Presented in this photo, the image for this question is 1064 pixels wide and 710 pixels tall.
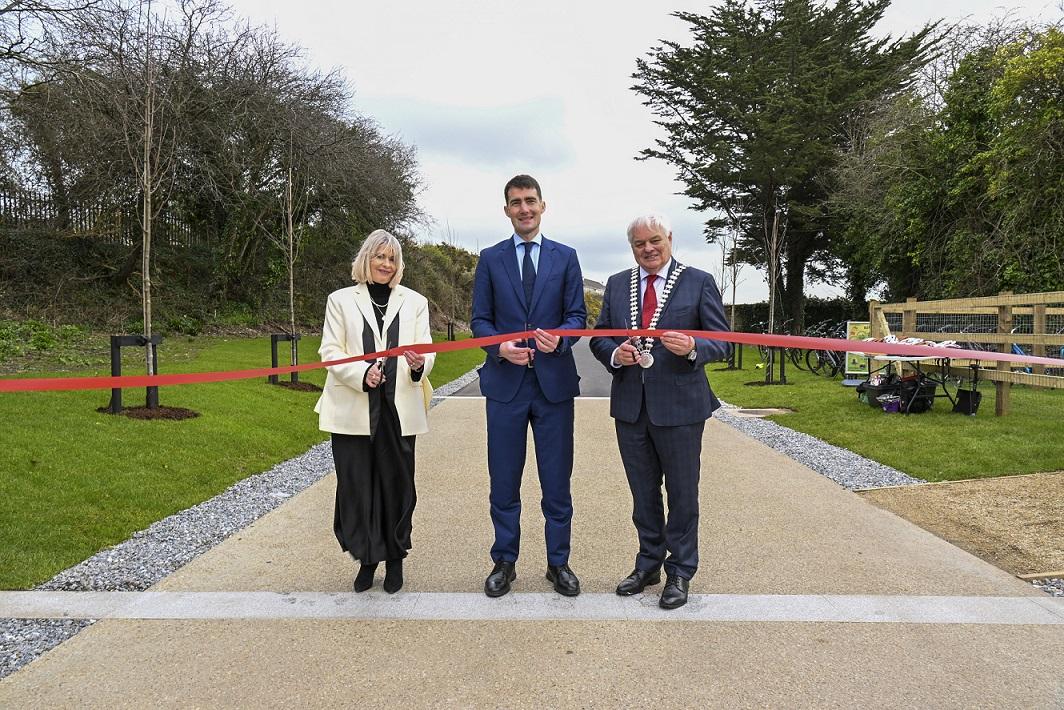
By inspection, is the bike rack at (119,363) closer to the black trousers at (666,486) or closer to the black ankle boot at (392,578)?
the black ankle boot at (392,578)

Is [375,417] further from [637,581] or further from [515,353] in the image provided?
[637,581]

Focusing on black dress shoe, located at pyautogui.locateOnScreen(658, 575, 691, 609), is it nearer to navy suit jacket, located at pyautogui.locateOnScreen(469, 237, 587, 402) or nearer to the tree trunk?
navy suit jacket, located at pyautogui.locateOnScreen(469, 237, 587, 402)

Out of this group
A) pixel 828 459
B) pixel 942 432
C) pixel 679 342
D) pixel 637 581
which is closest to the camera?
pixel 679 342

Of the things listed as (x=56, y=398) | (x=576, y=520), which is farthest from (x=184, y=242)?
(x=576, y=520)

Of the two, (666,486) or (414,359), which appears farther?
(414,359)

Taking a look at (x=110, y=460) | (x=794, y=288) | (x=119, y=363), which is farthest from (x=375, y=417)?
(x=794, y=288)

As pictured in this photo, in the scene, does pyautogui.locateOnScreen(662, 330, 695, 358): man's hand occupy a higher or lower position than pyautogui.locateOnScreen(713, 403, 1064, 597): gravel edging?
higher

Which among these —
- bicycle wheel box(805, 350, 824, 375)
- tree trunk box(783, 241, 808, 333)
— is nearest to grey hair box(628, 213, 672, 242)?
bicycle wheel box(805, 350, 824, 375)

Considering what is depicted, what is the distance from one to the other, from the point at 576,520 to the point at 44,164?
59.0 ft

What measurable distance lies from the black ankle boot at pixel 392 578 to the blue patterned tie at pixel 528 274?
150 cm

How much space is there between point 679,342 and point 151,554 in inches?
134

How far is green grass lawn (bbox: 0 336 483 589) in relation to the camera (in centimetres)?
448

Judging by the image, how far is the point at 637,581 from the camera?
3.65 meters

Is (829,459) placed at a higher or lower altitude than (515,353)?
lower
